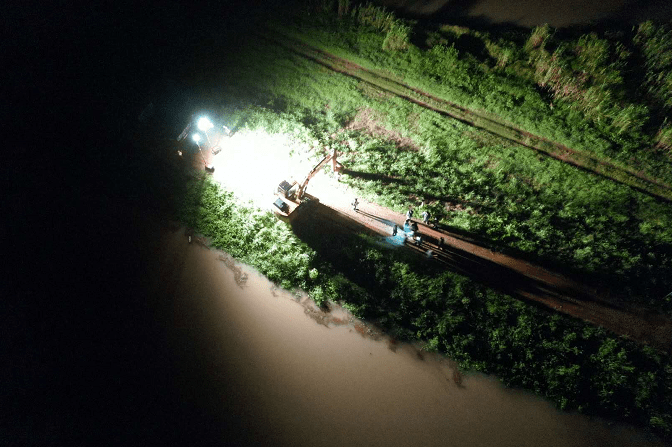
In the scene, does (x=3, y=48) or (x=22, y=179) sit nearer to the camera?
(x=22, y=179)

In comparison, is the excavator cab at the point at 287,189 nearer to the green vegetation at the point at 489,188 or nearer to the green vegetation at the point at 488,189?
the green vegetation at the point at 488,189

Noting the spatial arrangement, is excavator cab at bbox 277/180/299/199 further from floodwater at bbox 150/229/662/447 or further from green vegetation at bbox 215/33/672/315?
floodwater at bbox 150/229/662/447

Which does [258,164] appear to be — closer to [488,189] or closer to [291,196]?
[291,196]

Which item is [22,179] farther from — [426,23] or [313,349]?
[426,23]

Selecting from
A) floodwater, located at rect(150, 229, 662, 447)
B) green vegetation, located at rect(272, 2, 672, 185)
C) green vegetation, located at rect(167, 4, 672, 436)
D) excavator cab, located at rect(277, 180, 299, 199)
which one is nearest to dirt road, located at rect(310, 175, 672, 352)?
green vegetation, located at rect(167, 4, 672, 436)

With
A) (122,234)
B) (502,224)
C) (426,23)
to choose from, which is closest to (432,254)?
(502,224)

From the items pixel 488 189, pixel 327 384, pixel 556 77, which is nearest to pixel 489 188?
pixel 488 189
